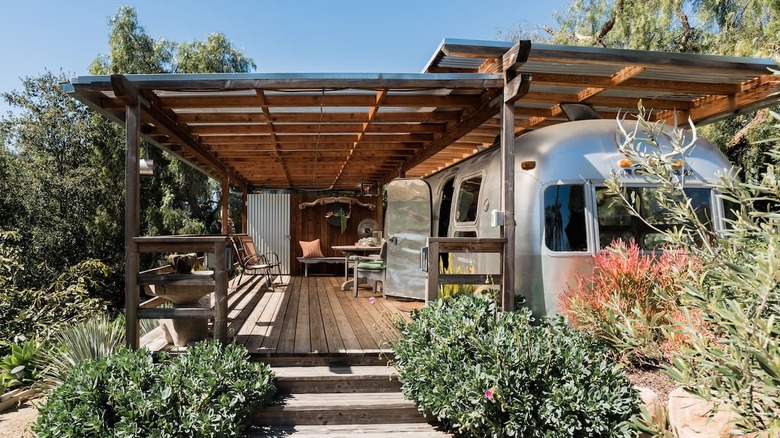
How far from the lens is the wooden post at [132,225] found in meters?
3.95

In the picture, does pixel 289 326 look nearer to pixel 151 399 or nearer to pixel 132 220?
pixel 132 220

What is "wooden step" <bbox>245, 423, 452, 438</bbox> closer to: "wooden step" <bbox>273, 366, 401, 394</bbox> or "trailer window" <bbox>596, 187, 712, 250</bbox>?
"wooden step" <bbox>273, 366, 401, 394</bbox>

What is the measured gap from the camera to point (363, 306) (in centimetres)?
670

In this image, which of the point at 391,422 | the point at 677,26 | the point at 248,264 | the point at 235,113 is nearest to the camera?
the point at 391,422

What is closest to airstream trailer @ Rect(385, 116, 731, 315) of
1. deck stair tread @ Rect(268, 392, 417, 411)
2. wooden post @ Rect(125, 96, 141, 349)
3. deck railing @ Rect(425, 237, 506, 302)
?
deck railing @ Rect(425, 237, 506, 302)

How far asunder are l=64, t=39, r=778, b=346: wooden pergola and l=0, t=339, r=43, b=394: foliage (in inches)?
84.7

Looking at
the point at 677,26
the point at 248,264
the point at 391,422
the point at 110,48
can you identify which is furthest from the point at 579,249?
the point at 110,48

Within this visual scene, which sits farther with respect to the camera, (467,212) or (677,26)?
(677,26)

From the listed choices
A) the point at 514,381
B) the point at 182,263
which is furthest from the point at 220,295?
the point at 514,381

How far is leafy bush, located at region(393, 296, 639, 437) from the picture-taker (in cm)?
307

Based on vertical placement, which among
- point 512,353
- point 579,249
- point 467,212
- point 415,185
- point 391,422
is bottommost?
point 391,422

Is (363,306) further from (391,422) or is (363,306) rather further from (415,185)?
(391,422)

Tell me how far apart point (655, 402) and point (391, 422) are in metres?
1.96

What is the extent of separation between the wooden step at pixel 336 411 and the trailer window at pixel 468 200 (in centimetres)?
269
